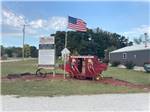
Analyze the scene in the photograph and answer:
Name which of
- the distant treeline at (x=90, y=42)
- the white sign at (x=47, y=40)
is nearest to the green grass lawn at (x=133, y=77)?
the white sign at (x=47, y=40)

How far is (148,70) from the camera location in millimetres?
35312

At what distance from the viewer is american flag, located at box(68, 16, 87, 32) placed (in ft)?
69.1

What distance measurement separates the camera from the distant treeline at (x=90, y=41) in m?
85.9

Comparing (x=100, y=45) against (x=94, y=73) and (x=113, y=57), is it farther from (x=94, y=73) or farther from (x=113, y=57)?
(x=94, y=73)

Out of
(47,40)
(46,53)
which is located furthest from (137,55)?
(47,40)

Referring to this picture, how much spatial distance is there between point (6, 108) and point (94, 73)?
11.3 metres

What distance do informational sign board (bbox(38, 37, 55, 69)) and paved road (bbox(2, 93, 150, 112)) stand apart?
325 inches

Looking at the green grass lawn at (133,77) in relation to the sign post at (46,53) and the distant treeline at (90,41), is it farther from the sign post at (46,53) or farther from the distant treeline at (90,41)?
the distant treeline at (90,41)

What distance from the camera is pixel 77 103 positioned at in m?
11.7

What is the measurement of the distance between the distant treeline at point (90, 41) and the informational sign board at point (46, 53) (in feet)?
187

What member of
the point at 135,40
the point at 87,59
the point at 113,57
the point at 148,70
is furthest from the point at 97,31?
the point at 87,59

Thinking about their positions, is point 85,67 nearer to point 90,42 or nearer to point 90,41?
point 90,42

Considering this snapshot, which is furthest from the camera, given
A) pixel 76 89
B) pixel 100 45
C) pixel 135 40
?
pixel 135 40

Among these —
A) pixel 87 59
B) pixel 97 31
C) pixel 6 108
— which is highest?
pixel 97 31
